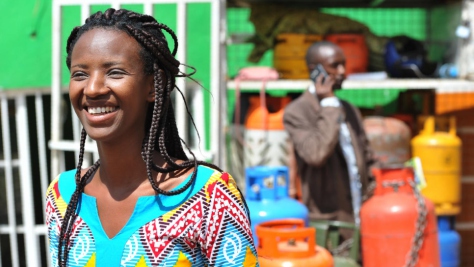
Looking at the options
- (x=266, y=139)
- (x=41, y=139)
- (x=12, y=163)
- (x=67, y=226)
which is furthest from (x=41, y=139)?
(x=67, y=226)

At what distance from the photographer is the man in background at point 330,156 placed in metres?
5.29

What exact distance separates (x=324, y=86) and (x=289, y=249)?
201 cm

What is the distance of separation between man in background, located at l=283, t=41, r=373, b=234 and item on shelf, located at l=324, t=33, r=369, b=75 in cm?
127

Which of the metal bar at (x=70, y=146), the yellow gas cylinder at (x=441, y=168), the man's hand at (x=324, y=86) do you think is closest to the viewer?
the metal bar at (x=70, y=146)

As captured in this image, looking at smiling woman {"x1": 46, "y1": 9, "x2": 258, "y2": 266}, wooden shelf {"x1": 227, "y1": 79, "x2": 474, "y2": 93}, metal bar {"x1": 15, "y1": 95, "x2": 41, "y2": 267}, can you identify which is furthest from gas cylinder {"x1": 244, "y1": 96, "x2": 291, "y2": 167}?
smiling woman {"x1": 46, "y1": 9, "x2": 258, "y2": 266}

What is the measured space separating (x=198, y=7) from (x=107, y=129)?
3732mm

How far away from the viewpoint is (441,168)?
621 centimetres

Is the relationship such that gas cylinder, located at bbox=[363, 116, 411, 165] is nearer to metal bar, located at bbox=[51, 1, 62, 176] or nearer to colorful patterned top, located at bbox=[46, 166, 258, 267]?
metal bar, located at bbox=[51, 1, 62, 176]

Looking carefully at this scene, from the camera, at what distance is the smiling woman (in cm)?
191

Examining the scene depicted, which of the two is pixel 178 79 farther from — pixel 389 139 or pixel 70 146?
pixel 389 139

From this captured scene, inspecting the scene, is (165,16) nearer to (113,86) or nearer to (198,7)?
(198,7)

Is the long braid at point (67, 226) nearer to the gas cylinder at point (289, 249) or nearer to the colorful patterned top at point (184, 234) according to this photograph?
the colorful patterned top at point (184, 234)

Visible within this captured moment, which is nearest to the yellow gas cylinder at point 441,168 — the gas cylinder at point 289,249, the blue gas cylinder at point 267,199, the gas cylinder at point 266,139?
the gas cylinder at point 266,139

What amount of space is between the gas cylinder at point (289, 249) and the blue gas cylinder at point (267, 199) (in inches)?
32.0
